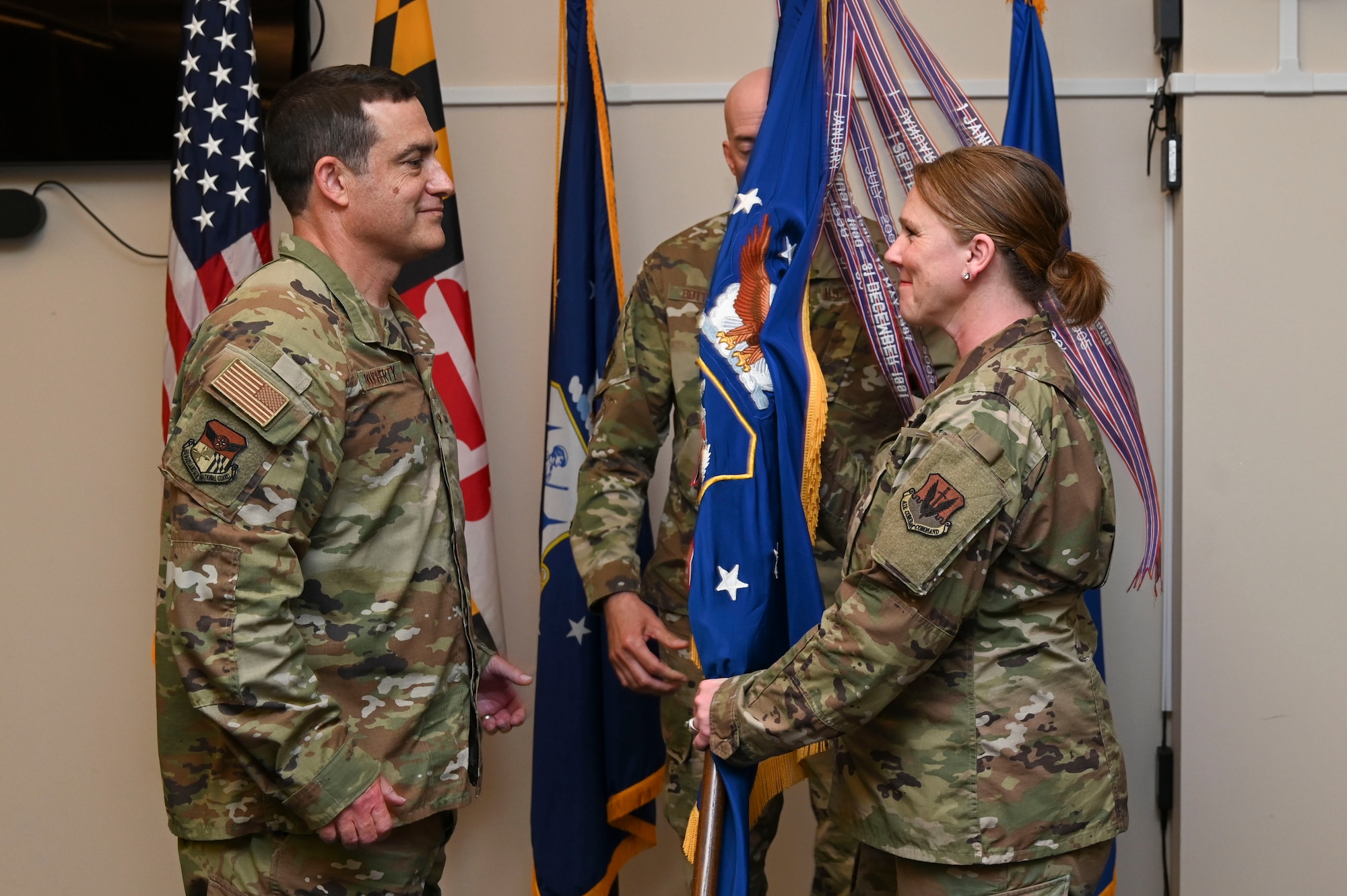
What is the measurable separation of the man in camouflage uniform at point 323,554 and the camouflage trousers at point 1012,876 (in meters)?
0.63

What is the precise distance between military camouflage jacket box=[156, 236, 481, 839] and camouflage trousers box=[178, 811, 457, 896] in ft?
0.13

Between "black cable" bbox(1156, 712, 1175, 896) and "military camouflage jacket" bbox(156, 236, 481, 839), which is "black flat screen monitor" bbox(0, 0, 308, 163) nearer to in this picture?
"military camouflage jacket" bbox(156, 236, 481, 839)

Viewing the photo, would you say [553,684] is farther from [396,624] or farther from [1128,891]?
[1128,891]

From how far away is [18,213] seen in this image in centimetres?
266

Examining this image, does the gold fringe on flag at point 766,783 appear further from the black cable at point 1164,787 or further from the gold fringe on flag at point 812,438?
the black cable at point 1164,787

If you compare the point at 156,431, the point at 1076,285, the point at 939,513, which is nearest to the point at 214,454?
the point at 939,513

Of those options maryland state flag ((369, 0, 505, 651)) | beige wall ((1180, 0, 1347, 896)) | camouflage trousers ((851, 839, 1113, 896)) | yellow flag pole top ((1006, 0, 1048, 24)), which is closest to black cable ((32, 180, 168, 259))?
maryland state flag ((369, 0, 505, 651))

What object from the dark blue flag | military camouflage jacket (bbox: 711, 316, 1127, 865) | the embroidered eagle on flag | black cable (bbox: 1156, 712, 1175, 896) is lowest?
black cable (bbox: 1156, 712, 1175, 896)

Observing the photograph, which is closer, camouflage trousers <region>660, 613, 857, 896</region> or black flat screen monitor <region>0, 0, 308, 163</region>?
camouflage trousers <region>660, 613, 857, 896</region>

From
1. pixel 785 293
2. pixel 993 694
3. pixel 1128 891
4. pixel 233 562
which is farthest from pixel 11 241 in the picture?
pixel 1128 891

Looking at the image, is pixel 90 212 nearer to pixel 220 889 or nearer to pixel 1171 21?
pixel 220 889

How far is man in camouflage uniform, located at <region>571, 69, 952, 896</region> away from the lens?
199cm

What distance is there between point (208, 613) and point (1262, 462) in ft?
7.28

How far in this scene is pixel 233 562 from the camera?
4.20 ft
